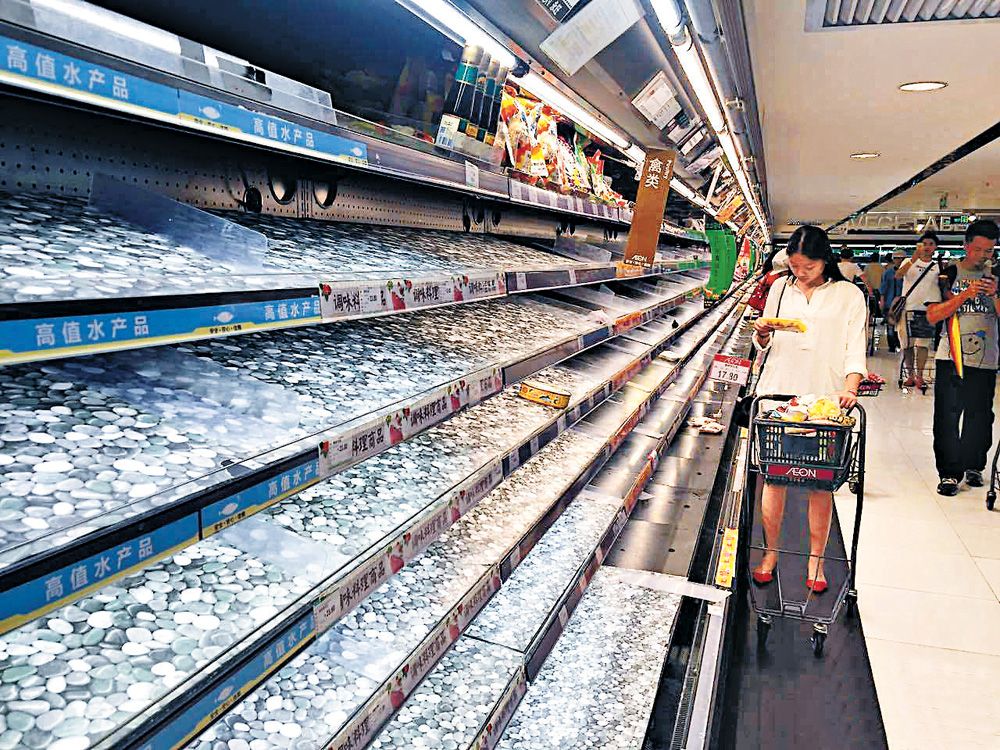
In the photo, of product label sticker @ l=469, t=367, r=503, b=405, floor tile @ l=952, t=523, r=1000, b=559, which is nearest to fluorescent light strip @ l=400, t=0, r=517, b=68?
product label sticker @ l=469, t=367, r=503, b=405

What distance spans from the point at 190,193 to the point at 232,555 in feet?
2.32

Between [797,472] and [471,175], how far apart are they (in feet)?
5.97

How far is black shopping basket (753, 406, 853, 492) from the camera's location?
2.71m

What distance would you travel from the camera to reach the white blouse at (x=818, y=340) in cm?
319

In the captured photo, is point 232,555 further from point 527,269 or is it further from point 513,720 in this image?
point 527,269

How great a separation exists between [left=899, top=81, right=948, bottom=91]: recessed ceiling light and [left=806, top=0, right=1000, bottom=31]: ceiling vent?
141cm

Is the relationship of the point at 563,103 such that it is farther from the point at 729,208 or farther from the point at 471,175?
the point at 729,208

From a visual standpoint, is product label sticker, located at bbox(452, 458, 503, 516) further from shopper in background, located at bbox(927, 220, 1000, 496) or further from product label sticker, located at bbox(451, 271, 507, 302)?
shopper in background, located at bbox(927, 220, 1000, 496)

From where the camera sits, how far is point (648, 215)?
309 centimetres

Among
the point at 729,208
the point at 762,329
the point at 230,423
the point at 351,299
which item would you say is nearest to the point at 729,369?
the point at 762,329

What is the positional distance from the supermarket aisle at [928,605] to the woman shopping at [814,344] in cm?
37

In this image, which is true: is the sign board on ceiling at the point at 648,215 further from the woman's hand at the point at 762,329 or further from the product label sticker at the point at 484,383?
the product label sticker at the point at 484,383

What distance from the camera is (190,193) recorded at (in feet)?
4.53

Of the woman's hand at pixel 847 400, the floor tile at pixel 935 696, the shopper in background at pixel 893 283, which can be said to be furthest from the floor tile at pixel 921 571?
the shopper in background at pixel 893 283
